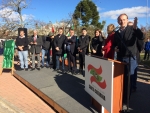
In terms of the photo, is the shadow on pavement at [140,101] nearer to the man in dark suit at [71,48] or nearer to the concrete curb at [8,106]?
→ the concrete curb at [8,106]

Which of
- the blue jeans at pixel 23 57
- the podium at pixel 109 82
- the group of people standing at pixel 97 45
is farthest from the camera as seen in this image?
the blue jeans at pixel 23 57

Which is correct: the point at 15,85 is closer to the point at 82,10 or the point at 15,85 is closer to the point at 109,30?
the point at 109,30

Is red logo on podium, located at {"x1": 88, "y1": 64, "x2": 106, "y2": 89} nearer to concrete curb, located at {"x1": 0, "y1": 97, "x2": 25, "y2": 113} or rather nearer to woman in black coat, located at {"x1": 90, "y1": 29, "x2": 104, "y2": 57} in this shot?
concrete curb, located at {"x1": 0, "y1": 97, "x2": 25, "y2": 113}

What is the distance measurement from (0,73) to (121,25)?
6.45 m

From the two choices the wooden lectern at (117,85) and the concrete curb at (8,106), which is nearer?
the wooden lectern at (117,85)

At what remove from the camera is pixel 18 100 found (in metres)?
4.93

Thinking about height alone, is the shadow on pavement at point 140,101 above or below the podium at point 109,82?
below

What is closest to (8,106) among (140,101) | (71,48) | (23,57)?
(71,48)

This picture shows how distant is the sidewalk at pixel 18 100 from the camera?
14.1ft

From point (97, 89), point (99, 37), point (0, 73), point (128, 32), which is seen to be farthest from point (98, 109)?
point (0, 73)

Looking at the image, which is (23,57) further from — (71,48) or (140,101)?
(140,101)

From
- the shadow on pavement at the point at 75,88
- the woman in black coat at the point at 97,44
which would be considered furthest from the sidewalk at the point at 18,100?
the woman in black coat at the point at 97,44

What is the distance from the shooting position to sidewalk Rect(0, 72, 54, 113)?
4.29 metres

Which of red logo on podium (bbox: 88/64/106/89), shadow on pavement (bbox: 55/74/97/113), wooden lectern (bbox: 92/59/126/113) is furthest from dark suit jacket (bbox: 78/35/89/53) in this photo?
wooden lectern (bbox: 92/59/126/113)
